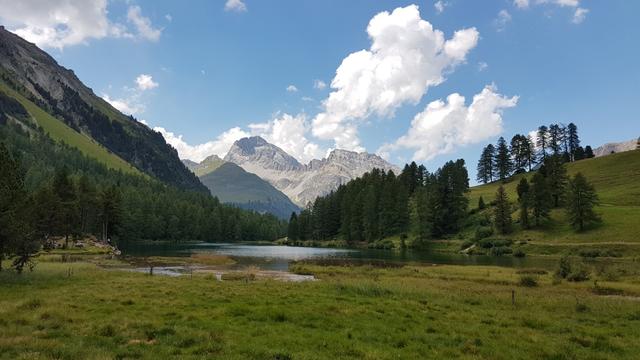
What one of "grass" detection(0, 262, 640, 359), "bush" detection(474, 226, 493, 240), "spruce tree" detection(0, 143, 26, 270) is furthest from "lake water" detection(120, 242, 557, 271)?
"spruce tree" detection(0, 143, 26, 270)

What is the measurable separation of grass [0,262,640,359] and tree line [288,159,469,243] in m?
108

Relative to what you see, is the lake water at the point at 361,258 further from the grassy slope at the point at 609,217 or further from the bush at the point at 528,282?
the bush at the point at 528,282

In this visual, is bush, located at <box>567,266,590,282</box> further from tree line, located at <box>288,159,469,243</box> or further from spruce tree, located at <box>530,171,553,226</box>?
tree line, located at <box>288,159,469,243</box>

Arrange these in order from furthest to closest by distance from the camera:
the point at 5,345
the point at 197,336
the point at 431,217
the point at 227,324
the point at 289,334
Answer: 1. the point at 431,217
2. the point at 227,324
3. the point at 289,334
4. the point at 197,336
5. the point at 5,345

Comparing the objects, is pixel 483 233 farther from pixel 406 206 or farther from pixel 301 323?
pixel 301 323

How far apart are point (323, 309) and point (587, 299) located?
Result: 2458 centimetres

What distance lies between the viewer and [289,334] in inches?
845

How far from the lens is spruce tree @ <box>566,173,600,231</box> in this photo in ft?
358

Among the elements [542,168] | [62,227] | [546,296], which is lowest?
[546,296]

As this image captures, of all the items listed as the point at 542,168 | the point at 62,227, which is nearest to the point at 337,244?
the point at 542,168

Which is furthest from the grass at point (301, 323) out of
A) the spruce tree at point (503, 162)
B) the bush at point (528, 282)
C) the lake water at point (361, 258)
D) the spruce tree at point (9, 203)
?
the spruce tree at point (503, 162)

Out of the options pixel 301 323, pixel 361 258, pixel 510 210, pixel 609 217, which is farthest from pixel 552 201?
pixel 301 323

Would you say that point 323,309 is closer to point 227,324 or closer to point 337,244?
point 227,324

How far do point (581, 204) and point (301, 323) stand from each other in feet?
354
